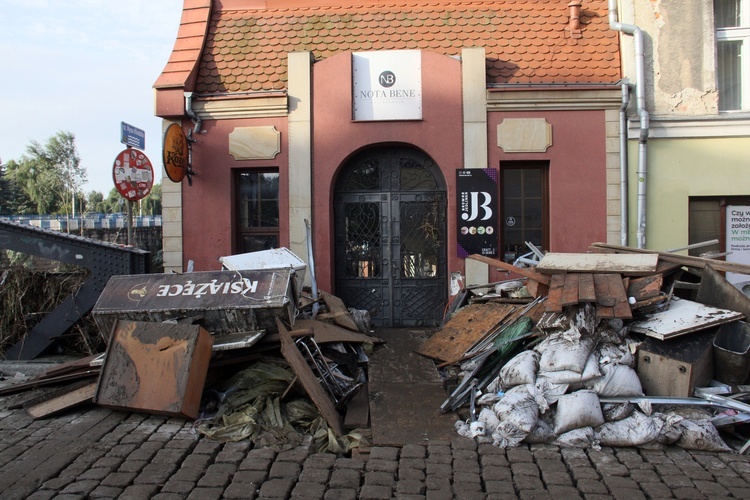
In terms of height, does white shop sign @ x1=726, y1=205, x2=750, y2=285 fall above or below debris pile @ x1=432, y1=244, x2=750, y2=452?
above

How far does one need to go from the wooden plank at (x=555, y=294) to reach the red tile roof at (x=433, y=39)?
171 inches

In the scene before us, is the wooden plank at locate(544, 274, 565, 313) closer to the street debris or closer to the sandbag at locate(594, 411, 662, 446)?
the street debris

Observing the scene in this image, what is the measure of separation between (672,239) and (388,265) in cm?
437

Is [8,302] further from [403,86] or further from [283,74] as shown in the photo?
[403,86]

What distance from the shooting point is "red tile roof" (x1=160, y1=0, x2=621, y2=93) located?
365 inches

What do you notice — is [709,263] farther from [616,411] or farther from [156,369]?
[156,369]

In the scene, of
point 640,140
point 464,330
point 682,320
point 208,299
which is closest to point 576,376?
point 682,320

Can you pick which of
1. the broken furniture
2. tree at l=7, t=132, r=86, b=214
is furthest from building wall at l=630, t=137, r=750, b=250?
tree at l=7, t=132, r=86, b=214

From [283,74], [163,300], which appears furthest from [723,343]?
[283,74]

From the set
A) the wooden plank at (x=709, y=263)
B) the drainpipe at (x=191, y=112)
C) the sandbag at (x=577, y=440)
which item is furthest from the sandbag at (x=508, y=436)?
the drainpipe at (x=191, y=112)

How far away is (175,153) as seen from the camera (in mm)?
8781

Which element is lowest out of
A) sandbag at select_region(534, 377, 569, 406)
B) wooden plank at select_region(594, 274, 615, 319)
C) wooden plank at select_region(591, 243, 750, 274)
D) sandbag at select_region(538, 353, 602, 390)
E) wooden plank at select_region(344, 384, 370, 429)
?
wooden plank at select_region(344, 384, 370, 429)

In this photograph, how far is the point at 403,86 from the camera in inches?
359

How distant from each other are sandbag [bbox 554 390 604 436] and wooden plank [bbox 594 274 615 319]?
0.84 m
